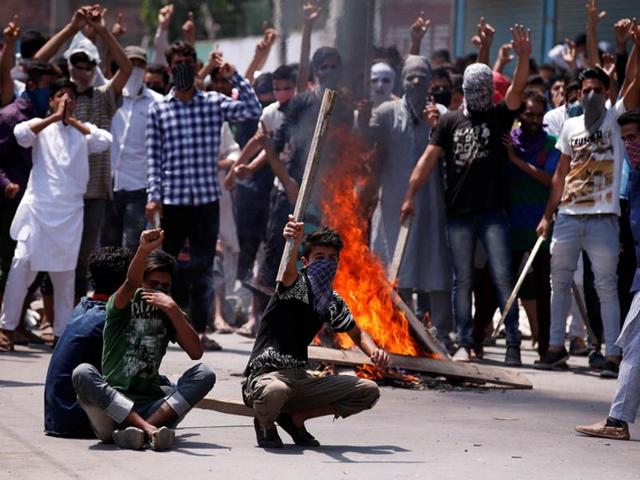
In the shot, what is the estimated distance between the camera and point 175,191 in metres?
10.9

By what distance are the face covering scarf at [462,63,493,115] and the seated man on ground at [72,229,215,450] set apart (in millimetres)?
4386

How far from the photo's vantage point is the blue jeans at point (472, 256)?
35.8 feet

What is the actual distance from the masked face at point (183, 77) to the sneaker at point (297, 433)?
174 inches

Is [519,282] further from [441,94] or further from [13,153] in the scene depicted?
[13,153]

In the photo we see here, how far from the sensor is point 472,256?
11.0m

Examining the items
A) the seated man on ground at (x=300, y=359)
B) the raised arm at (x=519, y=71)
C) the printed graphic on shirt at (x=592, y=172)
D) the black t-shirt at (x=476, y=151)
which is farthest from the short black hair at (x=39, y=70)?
the seated man on ground at (x=300, y=359)

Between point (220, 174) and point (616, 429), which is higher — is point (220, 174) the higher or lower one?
the higher one

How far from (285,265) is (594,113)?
427cm

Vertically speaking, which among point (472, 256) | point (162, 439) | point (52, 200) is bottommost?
point (162, 439)

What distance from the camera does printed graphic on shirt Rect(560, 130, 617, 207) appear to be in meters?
10.5

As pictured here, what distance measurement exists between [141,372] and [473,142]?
470cm

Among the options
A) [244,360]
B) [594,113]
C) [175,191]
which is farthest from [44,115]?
[594,113]

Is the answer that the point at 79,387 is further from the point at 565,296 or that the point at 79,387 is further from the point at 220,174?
the point at 220,174

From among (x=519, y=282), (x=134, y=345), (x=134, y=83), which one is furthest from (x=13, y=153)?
(x=134, y=345)
